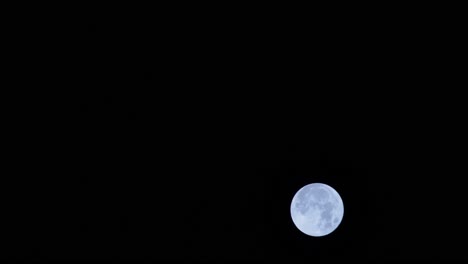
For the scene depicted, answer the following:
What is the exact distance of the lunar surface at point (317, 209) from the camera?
4828 millimetres

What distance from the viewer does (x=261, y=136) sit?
5.04m

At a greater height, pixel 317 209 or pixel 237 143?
pixel 237 143

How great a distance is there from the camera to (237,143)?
5.08 metres

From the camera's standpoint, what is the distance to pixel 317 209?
4.85 meters

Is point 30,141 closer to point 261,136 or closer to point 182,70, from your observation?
point 182,70

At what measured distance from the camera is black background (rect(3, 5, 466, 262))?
4.80 metres

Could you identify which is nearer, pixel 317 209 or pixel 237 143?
pixel 317 209

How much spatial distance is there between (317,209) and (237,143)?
1180 mm

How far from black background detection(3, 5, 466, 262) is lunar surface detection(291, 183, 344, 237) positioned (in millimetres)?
103

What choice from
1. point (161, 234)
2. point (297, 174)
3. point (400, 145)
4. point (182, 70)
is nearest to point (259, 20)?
point (182, 70)

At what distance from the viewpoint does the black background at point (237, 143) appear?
15.8 ft

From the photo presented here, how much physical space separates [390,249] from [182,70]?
318 cm

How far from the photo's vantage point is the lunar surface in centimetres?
483

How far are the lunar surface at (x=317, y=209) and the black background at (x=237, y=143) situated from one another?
103 mm
